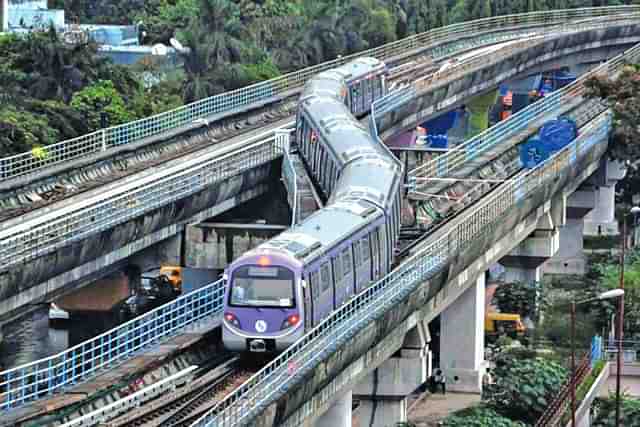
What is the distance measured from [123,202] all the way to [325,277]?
46.6ft

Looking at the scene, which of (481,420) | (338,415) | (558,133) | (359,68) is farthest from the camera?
(359,68)

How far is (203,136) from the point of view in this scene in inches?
3196

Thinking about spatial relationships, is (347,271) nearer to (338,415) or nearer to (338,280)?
(338,280)

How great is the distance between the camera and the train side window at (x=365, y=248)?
162 feet

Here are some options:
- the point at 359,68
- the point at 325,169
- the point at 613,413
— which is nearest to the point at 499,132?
the point at 359,68

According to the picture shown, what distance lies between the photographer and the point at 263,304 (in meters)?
43.8

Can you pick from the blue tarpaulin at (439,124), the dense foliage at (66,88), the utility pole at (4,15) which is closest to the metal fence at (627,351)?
the dense foliage at (66,88)

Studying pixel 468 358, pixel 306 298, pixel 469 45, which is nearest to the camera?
pixel 306 298

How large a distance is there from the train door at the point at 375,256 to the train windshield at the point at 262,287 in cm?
678

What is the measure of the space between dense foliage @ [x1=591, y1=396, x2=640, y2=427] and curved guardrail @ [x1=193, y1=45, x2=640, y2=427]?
252 inches

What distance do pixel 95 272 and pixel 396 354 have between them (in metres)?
9.57

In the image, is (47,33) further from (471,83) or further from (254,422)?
(254,422)

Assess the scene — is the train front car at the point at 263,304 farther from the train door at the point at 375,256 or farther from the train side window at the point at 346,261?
the train door at the point at 375,256

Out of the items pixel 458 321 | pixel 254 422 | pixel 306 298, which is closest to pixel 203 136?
pixel 458 321
